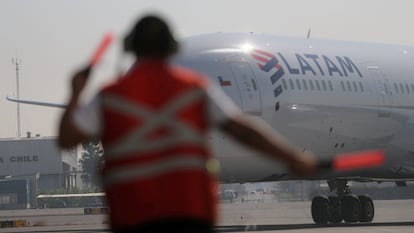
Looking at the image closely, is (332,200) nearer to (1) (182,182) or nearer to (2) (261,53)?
(2) (261,53)

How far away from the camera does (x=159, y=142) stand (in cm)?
664

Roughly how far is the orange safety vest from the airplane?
20.4 metres

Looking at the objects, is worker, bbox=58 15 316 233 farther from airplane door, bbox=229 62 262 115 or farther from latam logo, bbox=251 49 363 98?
latam logo, bbox=251 49 363 98

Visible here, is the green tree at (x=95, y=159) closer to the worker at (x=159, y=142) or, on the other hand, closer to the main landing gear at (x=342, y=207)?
the worker at (x=159, y=142)

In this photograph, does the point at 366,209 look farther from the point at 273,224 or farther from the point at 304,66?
the point at 304,66

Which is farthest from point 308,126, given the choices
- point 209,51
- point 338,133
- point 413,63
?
point 413,63

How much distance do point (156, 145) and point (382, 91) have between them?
86.6ft

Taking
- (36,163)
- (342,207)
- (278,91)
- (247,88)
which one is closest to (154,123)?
(247,88)

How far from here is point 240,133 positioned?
6.68m

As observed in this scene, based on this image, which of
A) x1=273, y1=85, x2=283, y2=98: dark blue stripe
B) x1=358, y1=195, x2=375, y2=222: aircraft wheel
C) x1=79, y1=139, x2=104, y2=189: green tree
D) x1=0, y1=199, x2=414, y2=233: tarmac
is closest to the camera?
x1=79, y1=139, x2=104, y2=189: green tree

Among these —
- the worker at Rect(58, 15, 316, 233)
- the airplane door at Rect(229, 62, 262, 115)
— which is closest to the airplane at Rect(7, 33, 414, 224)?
the airplane door at Rect(229, 62, 262, 115)

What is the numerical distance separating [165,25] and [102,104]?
1.77 feet

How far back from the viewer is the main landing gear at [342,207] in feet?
113

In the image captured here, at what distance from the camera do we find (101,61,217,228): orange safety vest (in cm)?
660
